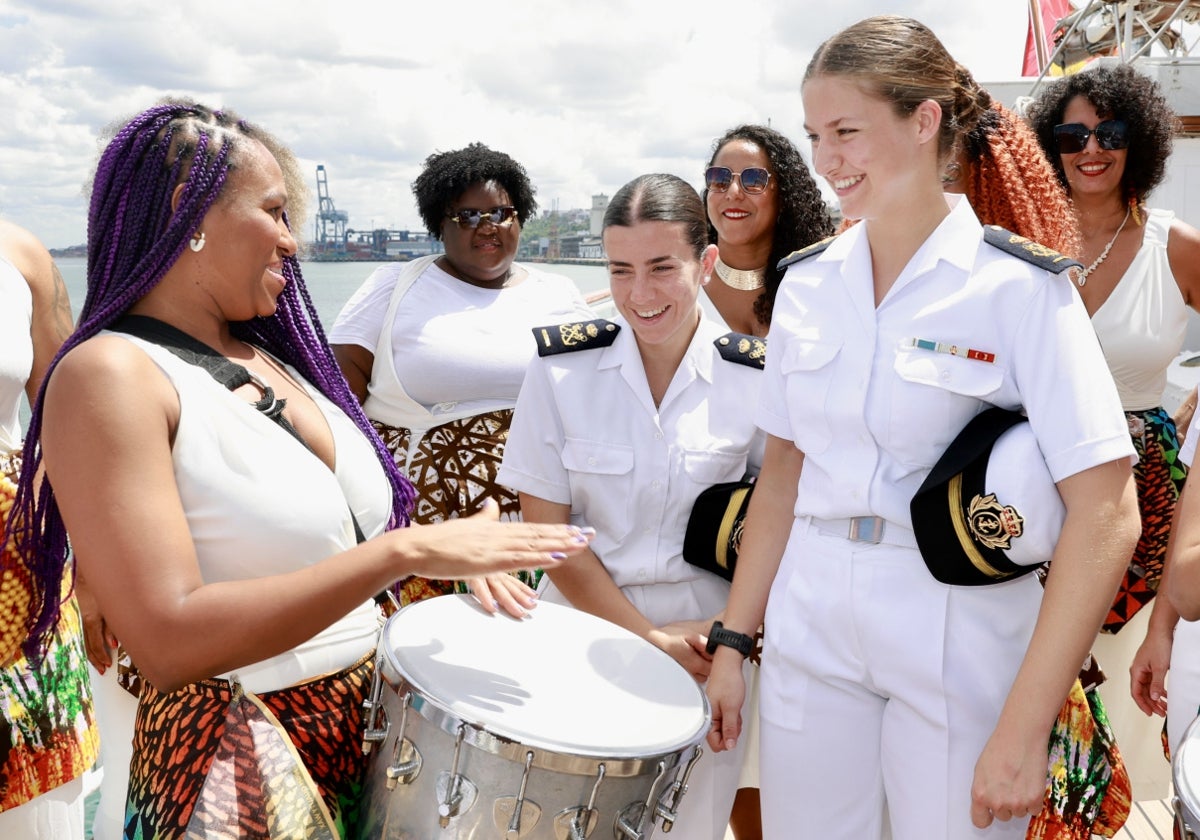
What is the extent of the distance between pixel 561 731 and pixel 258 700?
468 mm

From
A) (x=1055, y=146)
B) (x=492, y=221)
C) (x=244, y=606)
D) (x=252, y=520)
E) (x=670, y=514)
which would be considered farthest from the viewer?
(x=492, y=221)

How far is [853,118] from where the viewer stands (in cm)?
182

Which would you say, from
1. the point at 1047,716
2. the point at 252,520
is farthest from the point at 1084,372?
the point at 252,520

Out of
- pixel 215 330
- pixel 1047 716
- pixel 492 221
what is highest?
pixel 492 221

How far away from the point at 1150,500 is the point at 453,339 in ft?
6.62

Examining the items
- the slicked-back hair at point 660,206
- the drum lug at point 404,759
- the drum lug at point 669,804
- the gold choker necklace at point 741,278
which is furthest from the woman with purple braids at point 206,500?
the gold choker necklace at point 741,278

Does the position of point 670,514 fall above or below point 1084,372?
below

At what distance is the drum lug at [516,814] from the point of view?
4.92 ft

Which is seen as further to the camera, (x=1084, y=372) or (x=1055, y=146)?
(x=1055, y=146)

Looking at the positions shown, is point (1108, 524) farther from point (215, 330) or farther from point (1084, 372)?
point (215, 330)

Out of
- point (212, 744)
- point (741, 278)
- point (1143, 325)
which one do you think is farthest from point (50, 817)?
point (1143, 325)

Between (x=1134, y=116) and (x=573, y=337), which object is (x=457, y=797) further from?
(x=1134, y=116)

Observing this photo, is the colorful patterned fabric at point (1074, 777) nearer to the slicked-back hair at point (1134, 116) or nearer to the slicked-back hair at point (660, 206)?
the slicked-back hair at point (660, 206)

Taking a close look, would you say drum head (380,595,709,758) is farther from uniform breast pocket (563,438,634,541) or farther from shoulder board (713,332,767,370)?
shoulder board (713,332,767,370)
